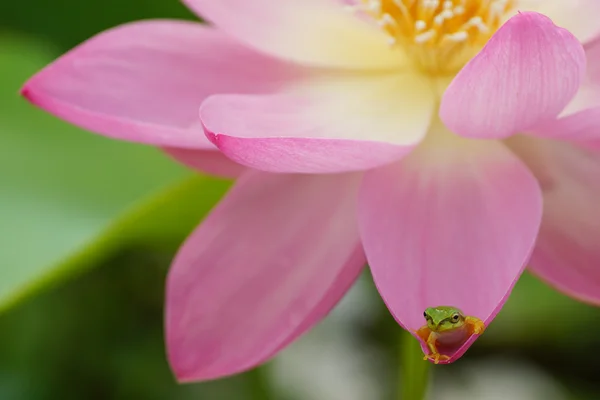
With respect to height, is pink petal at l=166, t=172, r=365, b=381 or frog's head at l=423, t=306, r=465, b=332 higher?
frog's head at l=423, t=306, r=465, b=332

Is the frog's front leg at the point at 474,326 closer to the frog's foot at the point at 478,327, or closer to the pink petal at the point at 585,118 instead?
the frog's foot at the point at 478,327

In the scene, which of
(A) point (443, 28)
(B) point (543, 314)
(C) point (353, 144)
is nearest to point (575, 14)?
(A) point (443, 28)

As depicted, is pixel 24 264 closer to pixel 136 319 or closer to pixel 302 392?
pixel 136 319

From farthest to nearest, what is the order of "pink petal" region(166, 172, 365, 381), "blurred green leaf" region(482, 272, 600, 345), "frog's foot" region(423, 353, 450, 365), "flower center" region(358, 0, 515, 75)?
"blurred green leaf" region(482, 272, 600, 345), "flower center" region(358, 0, 515, 75), "pink petal" region(166, 172, 365, 381), "frog's foot" region(423, 353, 450, 365)

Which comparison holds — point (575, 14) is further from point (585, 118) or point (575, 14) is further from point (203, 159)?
point (203, 159)

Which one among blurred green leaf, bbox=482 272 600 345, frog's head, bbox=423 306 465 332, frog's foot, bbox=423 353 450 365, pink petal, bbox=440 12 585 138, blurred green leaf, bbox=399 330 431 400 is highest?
pink petal, bbox=440 12 585 138

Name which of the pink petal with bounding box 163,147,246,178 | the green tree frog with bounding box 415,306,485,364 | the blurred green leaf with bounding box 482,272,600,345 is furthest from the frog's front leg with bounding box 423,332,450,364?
the blurred green leaf with bounding box 482,272,600,345

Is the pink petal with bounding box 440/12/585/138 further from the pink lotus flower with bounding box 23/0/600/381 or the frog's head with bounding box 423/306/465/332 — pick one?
the frog's head with bounding box 423/306/465/332

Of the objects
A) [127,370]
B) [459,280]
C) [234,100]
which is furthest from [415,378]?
[127,370]
